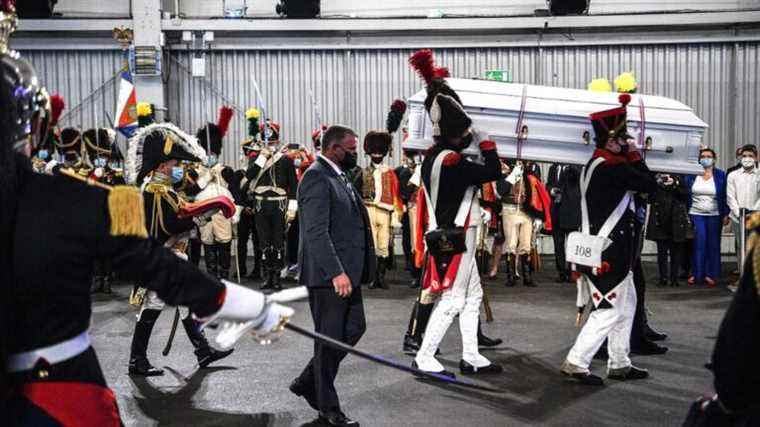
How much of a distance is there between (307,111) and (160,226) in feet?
33.9

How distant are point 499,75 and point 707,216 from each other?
4.52 meters

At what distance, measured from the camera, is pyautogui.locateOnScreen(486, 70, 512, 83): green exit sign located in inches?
590

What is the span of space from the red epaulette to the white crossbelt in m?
4.26

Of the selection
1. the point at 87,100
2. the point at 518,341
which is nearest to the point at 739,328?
the point at 518,341

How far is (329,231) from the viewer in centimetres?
563

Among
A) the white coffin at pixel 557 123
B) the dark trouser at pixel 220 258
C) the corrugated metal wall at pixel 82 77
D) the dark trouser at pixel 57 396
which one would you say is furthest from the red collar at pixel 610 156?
the corrugated metal wall at pixel 82 77

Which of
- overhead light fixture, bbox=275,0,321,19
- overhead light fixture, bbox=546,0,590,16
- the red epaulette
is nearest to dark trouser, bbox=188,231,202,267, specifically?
overhead light fixture, bbox=275,0,321,19

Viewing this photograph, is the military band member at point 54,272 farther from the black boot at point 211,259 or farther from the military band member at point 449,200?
the black boot at point 211,259

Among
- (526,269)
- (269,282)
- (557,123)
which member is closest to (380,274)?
(269,282)

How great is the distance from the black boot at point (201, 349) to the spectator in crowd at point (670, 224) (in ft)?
23.0

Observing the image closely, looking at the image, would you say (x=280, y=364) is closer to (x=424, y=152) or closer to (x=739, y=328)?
(x=424, y=152)

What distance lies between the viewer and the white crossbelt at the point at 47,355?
2.53m

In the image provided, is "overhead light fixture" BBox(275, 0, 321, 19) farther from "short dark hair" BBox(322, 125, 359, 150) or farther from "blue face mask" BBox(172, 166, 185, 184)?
"short dark hair" BBox(322, 125, 359, 150)

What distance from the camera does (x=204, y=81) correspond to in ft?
55.0
